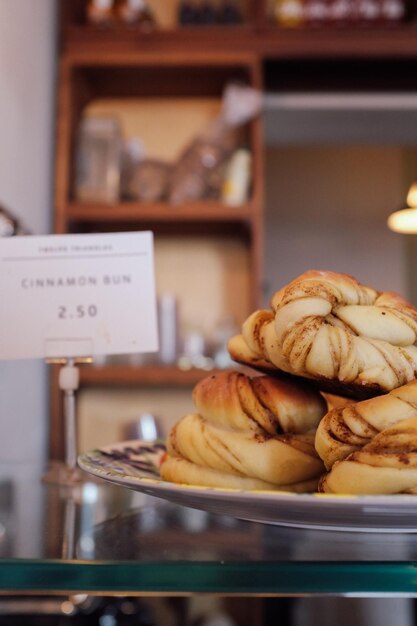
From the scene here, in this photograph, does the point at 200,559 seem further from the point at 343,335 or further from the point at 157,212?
the point at 157,212

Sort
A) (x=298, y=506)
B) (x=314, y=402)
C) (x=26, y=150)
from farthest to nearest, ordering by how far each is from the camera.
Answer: (x=26, y=150) → (x=314, y=402) → (x=298, y=506)

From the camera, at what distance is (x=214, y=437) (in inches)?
20.3

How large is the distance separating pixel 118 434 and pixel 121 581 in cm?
180

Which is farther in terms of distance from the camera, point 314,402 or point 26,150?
point 26,150

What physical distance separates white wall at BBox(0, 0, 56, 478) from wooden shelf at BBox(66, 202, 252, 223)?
109mm

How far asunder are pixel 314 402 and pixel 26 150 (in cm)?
141

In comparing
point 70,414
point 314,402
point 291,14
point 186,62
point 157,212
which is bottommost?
point 70,414

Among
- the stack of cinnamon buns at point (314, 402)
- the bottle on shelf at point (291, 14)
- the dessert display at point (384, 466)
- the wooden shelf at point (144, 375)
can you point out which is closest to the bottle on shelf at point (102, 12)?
the bottle on shelf at point (291, 14)

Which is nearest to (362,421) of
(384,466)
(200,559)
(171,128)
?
(384,466)

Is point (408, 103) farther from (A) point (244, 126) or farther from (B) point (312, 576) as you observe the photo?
(B) point (312, 576)

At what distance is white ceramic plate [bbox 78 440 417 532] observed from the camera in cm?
40

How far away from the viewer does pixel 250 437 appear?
1.65 ft

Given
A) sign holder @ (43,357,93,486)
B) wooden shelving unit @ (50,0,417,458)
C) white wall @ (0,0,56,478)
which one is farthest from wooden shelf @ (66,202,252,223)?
sign holder @ (43,357,93,486)

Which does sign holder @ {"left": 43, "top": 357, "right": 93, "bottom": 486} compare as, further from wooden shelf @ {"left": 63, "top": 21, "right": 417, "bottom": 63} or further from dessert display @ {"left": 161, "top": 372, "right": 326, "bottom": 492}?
wooden shelf @ {"left": 63, "top": 21, "right": 417, "bottom": 63}
